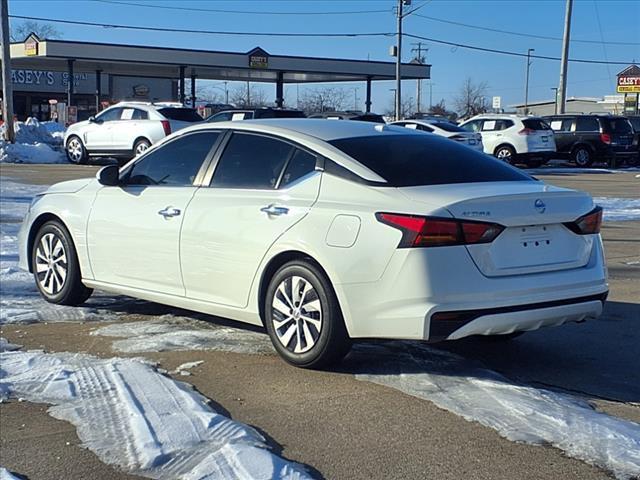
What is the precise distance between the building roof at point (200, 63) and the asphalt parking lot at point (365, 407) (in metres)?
36.8

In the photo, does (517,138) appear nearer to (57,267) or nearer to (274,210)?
(57,267)

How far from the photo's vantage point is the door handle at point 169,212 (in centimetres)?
639

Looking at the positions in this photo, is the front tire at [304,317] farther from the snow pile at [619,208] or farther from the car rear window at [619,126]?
the car rear window at [619,126]

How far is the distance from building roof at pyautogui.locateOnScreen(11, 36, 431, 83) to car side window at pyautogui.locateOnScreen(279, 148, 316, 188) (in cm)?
3743

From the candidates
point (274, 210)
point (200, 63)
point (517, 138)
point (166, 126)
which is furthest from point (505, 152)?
point (274, 210)

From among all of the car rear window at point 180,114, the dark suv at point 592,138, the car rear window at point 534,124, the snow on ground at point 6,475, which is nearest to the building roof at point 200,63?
the car rear window at point 180,114

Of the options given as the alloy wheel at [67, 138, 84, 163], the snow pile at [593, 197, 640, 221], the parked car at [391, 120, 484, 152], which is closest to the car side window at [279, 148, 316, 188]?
the snow pile at [593, 197, 640, 221]

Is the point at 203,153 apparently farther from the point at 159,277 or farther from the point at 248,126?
the point at 159,277

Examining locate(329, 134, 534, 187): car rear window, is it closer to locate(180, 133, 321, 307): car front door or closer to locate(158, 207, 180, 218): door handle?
locate(180, 133, 321, 307): car front door

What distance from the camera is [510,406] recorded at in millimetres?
4836

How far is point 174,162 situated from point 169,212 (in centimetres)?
50

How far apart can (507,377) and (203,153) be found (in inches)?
109

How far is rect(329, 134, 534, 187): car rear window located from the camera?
559 cm

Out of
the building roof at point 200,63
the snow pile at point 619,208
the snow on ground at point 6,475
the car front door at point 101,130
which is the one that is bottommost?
the snow on ground at point 6,475
